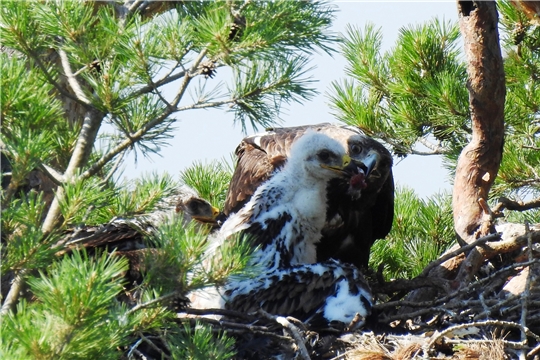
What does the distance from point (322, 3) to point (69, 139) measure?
42.0 inches

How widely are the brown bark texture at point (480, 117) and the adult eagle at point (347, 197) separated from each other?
0.46 metres

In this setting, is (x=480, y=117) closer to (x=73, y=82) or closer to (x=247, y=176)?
(x=247, y=176)

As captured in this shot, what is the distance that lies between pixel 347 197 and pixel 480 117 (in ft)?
2.54

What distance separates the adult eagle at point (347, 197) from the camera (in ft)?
16.2

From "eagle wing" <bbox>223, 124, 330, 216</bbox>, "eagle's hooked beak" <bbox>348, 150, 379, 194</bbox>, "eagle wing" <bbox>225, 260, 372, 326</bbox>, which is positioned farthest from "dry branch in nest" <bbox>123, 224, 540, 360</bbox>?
"eagle wing" <bbox>223, 124, 330, 216</bbox>

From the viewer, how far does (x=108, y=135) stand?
3.51 metres

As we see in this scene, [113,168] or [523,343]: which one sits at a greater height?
[113,168]

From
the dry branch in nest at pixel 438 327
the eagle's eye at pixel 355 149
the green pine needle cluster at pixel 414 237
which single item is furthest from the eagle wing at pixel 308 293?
the green pine needle cluster at pixel 414 237

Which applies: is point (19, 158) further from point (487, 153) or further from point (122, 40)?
point (487, 153)

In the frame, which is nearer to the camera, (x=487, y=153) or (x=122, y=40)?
(x=122, y=40)

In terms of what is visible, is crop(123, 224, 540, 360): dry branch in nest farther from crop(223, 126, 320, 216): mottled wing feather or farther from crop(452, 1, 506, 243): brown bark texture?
crop(223, 126, 320, 216): mottled wing feather

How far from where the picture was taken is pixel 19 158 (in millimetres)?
2777

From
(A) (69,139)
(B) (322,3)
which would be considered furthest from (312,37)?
(A) (69,139)

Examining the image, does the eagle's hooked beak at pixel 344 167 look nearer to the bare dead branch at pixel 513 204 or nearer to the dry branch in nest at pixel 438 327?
the dry branch in nest at pixel 438 327
